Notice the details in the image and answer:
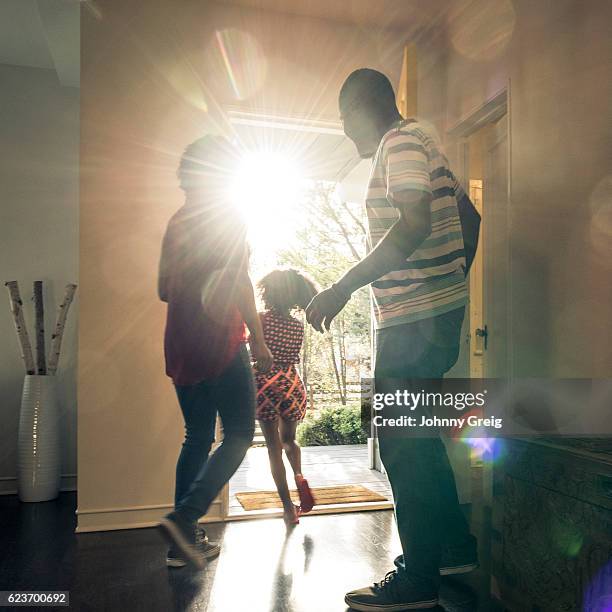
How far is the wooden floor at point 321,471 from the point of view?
259 centimetres

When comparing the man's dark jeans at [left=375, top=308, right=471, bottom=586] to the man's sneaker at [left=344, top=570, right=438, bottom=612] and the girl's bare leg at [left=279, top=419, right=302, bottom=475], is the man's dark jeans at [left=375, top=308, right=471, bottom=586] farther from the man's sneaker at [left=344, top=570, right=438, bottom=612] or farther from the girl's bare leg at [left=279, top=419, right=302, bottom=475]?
the girl's bare leg at [left=279, top=419, right=302, bottom=475]

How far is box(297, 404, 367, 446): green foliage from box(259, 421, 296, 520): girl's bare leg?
0.76 m

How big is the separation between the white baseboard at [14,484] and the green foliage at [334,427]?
3.98 feet

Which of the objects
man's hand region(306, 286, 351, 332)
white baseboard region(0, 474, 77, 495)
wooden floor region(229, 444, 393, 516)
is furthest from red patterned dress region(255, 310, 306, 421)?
white baseboard region(0, 474, 77, 495)

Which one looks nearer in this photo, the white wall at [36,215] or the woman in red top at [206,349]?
the woman in red top at [206,349]

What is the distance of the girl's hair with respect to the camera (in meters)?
2.27

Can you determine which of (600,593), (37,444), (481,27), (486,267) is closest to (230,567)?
(600,593)

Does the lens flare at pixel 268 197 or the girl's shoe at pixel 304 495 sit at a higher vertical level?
the lens flare at pixel 268 197

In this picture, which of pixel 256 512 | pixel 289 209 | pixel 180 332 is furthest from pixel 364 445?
pixel 180 332

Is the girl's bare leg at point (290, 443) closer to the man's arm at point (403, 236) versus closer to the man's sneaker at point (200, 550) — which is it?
the man's sneaker at point (200, 550)

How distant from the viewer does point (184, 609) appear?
5.06ft

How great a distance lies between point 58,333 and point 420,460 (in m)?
2.07

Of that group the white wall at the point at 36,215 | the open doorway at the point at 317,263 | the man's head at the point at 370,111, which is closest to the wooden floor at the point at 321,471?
the open doorway at the point at 317,263

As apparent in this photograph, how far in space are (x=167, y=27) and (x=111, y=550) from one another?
202 cm
